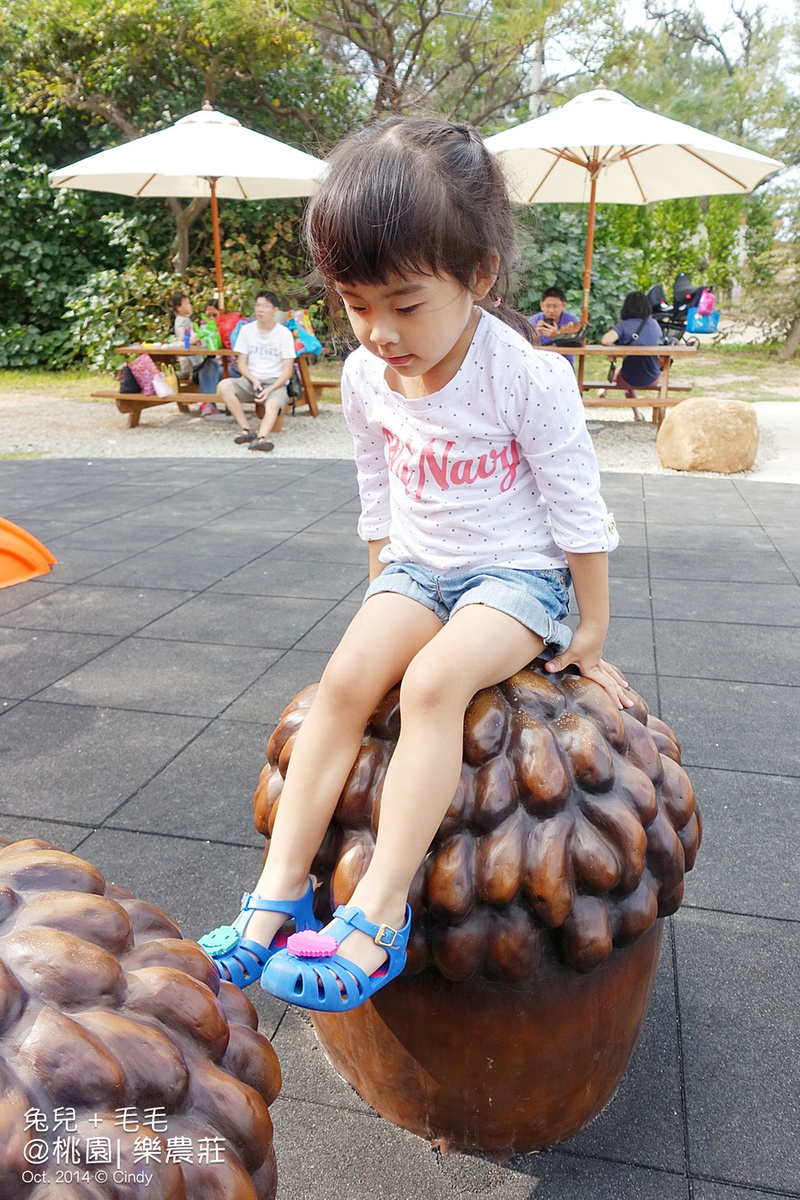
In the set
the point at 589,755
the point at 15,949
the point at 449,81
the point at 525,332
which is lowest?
the point at 589,755

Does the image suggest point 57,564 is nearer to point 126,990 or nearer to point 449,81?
point 126,990

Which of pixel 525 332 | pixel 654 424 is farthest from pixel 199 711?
pixel 654 424

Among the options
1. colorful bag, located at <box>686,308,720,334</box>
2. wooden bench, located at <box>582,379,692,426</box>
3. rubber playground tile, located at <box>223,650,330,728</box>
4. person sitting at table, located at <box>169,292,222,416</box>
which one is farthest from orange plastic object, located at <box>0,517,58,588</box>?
colorful bag, located at <box>686,308,720,334</box>

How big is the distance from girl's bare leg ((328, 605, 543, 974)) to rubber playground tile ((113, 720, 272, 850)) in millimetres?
1251

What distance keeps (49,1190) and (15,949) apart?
0.23 meters

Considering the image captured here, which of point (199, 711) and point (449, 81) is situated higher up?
point (449, 81)

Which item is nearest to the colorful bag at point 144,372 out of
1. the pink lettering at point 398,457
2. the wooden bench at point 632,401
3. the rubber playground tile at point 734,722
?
the wooden bench at point 632,401

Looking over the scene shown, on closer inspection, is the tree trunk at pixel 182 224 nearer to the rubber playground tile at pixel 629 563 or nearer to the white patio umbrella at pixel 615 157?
the white patio umbrella at pixel 615 157

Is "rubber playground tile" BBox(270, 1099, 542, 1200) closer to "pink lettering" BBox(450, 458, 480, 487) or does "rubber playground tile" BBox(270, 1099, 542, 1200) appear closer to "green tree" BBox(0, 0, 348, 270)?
"pink lettering" BBox(450, 458, 480, 487)

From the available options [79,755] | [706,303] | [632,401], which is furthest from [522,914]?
[706,303]

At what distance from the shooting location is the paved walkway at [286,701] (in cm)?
178

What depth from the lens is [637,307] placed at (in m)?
10.4

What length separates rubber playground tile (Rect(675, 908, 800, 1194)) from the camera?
1747 mm

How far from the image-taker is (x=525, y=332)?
2248mm
